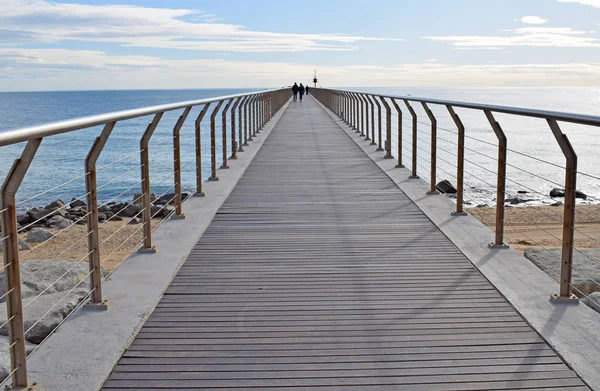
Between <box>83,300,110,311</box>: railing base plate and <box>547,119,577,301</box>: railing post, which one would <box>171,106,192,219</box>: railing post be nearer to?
<box>83,300,110,311</box>: railing base plate

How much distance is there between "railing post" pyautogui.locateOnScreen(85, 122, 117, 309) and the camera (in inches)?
132

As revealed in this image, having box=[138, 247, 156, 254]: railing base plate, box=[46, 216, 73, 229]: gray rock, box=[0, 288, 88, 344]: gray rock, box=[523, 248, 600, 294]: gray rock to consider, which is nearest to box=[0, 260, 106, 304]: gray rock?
box=[0, 288, 88, 344]: gray rock

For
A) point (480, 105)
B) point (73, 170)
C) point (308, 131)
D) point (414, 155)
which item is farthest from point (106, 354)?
point (73, 170)

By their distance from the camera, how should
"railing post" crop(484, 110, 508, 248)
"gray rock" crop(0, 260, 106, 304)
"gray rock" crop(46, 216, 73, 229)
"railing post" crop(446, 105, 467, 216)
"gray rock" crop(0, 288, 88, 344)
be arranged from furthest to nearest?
"gray rock" crop(46, 216, 73, 229), "railing post" crop(446, 105, 467, 216), "gray rock" crop(0, 260, 106, 304), "railing post" crop(484, 110, 508, 248), "gray rock" crop(0, 288, 88, 344)

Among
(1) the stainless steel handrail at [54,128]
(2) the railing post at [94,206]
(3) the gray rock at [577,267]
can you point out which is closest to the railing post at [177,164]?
(1) the stainless steel handrail at [54,128]

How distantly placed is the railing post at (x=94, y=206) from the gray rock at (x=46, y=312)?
33 cm

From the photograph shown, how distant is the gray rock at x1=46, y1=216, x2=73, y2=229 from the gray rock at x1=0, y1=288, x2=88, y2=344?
1152cm

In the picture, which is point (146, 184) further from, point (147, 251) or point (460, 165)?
point (460, 165)

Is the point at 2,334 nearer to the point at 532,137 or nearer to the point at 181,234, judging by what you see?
the point at 181,234

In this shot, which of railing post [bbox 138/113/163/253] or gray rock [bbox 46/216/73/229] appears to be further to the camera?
gray rock [bbox 46/216/73/229]

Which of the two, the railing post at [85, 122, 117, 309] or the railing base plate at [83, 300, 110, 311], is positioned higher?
the railing post at [85, 122, 117, 309]

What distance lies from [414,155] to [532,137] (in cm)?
4934

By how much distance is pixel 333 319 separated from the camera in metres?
3.43

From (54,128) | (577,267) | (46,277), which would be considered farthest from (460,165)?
(54,128)
